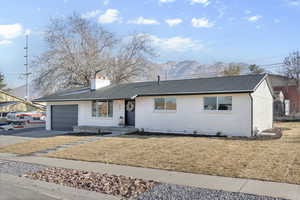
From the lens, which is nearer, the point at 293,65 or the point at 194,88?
the point at 194,88

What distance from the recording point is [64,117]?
2023 centimetres

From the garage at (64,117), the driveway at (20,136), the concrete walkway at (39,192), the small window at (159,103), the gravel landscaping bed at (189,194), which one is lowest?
the driveway at (20,136)

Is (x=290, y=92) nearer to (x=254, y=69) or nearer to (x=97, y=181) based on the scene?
(x=254, y=69)

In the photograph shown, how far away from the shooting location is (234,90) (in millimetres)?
13188

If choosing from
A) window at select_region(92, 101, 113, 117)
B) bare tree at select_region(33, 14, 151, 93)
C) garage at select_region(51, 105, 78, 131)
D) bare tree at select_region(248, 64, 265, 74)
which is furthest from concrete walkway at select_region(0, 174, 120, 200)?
bare tree at select_region(248, 64, 265, 74)

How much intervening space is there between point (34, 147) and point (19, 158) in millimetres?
2280

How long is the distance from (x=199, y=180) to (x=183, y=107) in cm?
916

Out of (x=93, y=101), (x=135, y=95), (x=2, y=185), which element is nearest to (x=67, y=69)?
(x=93, y=101)

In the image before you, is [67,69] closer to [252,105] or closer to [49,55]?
[49,55]

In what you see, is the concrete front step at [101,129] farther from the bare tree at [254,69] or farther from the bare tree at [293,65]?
the bare tree at [254,69]

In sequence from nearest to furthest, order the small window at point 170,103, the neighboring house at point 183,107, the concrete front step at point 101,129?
the neighboring house at point 183,107 < the small window at point 170,103 < the concrete front step at point 101,129

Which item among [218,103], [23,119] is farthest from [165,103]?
[23,119]

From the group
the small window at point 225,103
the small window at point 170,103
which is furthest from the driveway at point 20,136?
the small window at point 225,103

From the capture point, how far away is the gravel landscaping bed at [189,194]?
4.75 m
